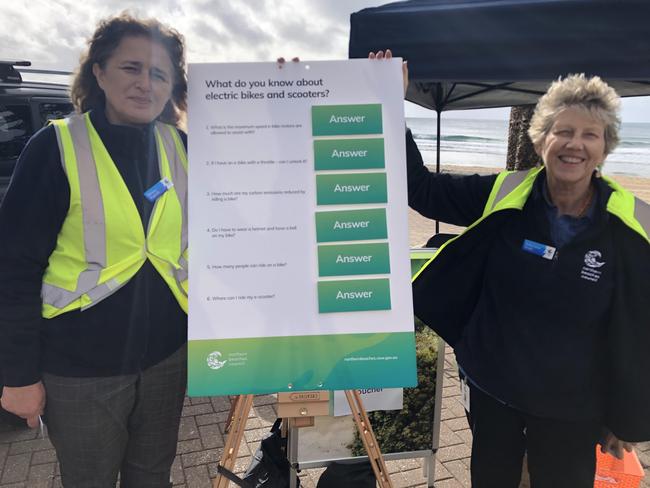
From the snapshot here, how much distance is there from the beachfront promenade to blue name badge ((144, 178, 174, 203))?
→ 191cm

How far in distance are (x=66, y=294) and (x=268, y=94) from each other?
36.2 inches

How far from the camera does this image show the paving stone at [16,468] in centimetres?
263

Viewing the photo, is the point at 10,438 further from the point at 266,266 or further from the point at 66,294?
the point at 266,266

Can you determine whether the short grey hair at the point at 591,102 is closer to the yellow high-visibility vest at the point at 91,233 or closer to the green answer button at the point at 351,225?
the green answer button at the point at 351,225

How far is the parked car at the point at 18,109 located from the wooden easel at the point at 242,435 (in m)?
2.86

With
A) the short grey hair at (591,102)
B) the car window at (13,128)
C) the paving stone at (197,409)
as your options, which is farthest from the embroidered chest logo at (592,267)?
the car window at (13,128)

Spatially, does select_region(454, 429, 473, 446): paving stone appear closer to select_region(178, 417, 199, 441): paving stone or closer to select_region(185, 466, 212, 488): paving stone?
select_region(185, 466, 212, 488): paving stone

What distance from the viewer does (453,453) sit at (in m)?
2.96

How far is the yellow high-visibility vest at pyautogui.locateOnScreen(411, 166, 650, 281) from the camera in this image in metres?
1.61

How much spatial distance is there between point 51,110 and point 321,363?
3496mm

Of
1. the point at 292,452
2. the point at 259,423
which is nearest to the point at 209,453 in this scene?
the point at 259,423

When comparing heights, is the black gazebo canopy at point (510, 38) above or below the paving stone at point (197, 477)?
above

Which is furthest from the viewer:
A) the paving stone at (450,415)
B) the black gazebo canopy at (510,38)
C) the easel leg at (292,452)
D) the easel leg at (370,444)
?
the paving stone at (450,415)

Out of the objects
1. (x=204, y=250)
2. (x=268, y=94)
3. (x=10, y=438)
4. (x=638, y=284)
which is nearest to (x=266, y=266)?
(x=204, y=250)
